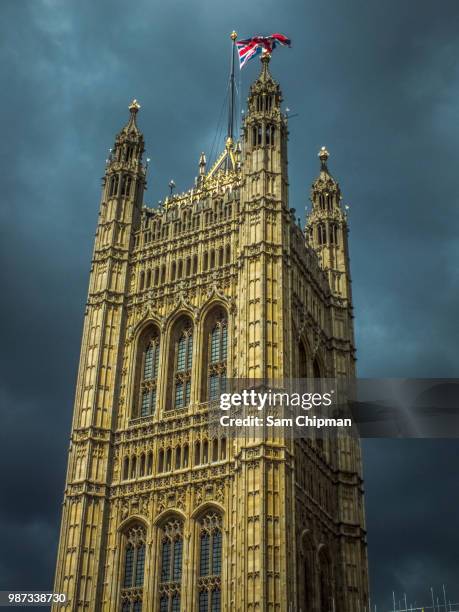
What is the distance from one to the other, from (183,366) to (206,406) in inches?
147

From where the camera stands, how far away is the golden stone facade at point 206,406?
1650 inches

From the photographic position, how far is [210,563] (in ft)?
139

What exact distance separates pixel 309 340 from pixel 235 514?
45.1 feet

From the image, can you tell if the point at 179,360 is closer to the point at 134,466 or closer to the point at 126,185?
the point at 134,466

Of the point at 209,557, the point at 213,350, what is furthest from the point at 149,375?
the point at 209,557

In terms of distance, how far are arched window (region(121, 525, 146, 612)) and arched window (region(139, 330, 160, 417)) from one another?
6610 millimetres

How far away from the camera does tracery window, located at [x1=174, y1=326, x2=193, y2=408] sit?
4847 cm

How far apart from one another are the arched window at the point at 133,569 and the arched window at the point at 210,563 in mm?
3183

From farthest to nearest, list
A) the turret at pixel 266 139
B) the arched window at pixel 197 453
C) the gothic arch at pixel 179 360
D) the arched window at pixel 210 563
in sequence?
1. the turret at pixel 266 139
2. the gothic arch at pixel 179 360
3. the arched window at pixel 197 453
4. the arched window at pixel 210 563

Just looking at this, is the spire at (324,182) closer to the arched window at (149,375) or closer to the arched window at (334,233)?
the arched window at (334,233)

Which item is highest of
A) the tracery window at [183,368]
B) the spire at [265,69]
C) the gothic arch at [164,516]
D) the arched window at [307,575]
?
the spire at [265,69]

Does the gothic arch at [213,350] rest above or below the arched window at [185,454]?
above

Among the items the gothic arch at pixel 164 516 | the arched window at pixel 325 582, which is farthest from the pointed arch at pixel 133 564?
the arched window at pixel 325 582

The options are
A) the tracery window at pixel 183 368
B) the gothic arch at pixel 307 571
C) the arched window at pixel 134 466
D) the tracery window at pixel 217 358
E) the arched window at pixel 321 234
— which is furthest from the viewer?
the arched window at pixel 321 234
